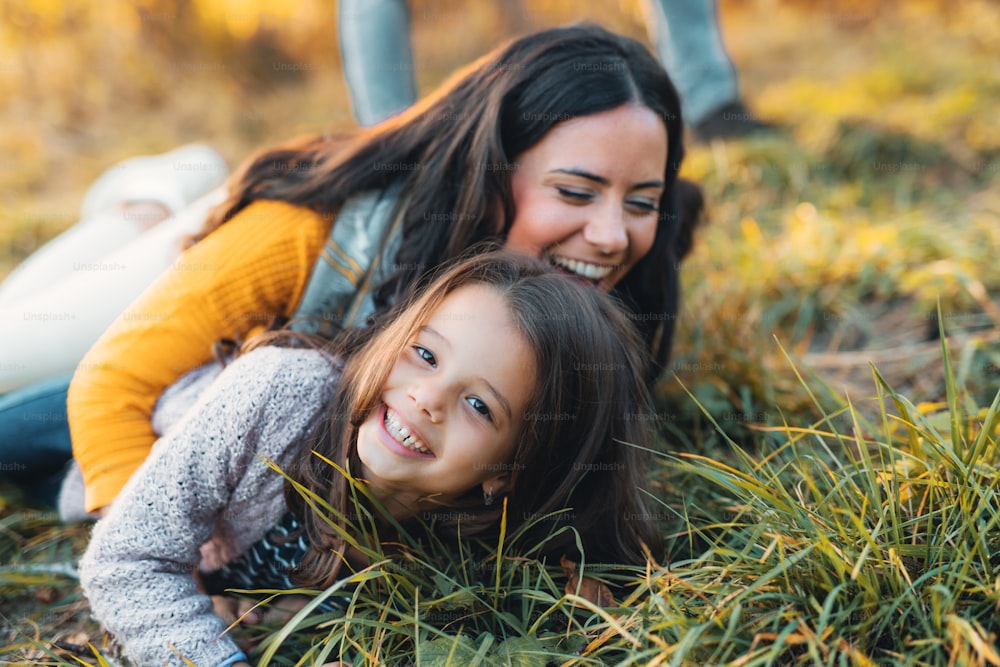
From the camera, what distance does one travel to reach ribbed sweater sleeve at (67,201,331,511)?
1871mm

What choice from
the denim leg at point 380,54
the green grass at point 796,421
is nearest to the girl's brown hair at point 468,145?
the green grass at point 796,421

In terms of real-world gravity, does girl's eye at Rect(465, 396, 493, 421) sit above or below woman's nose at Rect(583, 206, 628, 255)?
below

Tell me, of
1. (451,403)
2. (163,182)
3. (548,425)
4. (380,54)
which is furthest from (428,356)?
(380,54)

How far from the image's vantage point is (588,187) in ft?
6.42

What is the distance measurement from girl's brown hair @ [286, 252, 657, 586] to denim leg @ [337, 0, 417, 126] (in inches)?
67.4

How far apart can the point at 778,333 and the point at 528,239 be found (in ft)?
3.97

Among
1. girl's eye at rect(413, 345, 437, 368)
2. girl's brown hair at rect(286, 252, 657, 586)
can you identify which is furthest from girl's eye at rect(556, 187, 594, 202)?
girl's eye at rect(413, 345, 437, 368)

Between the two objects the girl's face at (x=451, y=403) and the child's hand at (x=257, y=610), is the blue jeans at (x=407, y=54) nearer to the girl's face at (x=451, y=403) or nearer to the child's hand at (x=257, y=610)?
the girl's face at (x=451, y=403)

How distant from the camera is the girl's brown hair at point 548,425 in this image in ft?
5.25

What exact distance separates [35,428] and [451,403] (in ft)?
4.23

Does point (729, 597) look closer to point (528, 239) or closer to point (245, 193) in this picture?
point (528, 239)

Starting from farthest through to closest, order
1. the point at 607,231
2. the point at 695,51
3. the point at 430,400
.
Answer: the point at 695,51
the point at 607,231
the point at 430,400

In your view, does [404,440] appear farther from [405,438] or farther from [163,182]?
[163,182]

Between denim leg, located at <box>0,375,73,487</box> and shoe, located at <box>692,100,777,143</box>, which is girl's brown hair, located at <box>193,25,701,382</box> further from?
shoe, located at <box>692,100,777,143</box>
